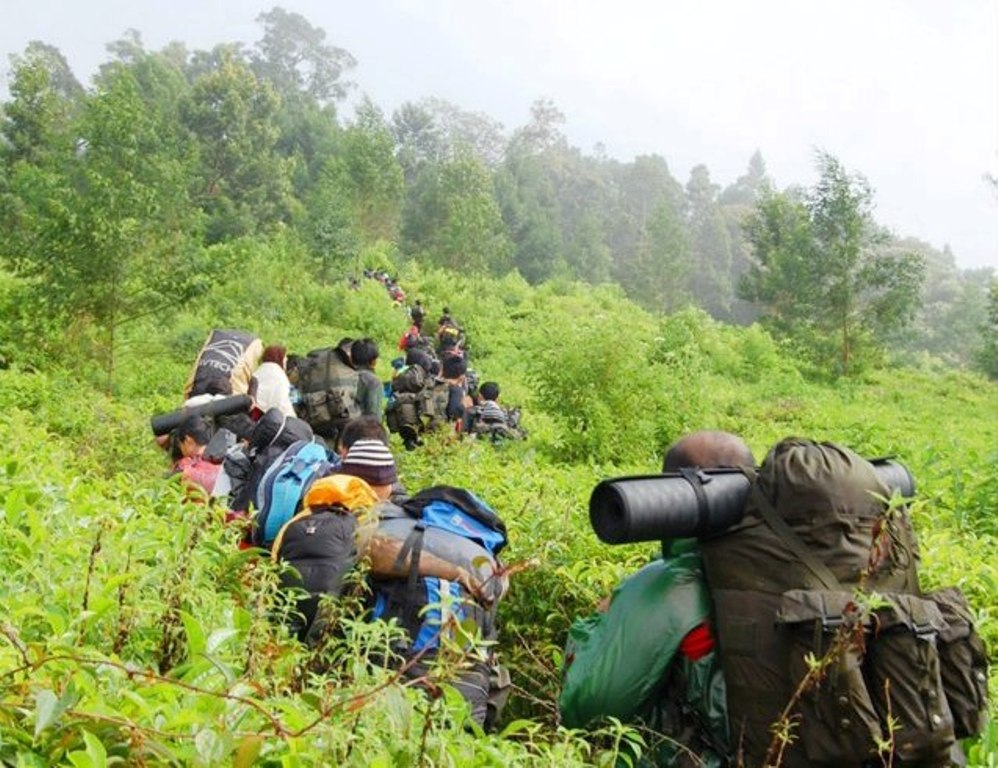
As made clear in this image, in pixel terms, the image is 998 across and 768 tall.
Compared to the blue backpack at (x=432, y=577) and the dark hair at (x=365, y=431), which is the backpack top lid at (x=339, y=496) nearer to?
the blue backpack at (x=432, y=577)

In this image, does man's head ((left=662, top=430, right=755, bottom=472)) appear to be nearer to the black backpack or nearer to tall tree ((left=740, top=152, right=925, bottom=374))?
the black backpack

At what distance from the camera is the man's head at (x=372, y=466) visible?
3490 millimetres

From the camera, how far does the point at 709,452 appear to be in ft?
8.93

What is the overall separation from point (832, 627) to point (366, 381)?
5348 millimetres

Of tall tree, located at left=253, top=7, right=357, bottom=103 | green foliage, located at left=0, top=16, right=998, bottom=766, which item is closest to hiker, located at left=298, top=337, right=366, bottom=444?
green foliage, located at left=0, top=16, right=998, bottom=766

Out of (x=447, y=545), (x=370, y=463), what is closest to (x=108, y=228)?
(x=370, y=463)

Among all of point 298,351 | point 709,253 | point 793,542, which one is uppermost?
point 709,253

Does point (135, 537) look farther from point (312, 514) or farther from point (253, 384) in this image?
point (253, 384)

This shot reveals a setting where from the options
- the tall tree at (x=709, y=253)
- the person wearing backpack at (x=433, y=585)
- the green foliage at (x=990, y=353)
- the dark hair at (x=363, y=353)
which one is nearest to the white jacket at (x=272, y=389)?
the dark hair at (x=363, y=353)

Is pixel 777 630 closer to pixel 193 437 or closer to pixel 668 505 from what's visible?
pixel 668 505

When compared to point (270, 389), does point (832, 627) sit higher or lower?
higher

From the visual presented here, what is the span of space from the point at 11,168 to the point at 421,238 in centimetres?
2271

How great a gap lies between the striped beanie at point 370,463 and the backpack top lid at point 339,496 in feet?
1.04

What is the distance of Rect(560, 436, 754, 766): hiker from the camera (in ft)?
7.80
